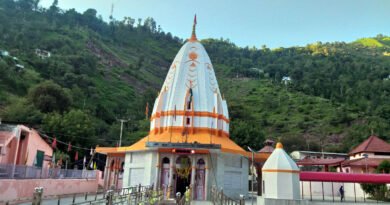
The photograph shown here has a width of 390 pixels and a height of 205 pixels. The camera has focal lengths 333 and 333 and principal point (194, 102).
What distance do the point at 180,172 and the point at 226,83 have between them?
345 ft

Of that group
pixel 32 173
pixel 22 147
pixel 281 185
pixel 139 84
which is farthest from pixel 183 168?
pixel 139 84

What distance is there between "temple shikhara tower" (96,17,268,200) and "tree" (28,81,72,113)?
32.1 meters

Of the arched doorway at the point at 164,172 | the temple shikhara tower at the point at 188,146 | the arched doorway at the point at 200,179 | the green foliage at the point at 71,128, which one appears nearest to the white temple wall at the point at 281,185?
the temple shikhara tower at the point at 188,146

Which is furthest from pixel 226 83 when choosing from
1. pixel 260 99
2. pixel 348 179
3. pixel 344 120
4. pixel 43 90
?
pixel 348 179

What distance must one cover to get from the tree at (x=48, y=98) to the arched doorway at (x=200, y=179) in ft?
129

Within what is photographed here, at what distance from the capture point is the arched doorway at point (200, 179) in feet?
76.2

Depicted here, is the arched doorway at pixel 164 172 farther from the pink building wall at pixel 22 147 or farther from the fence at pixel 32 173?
the pink building wall at pixel 22 147

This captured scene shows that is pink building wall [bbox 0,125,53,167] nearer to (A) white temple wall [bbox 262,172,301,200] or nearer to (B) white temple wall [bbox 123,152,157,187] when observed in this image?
(B) white temple wall [bbox 123,152,157,187]

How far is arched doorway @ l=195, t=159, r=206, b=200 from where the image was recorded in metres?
23.2

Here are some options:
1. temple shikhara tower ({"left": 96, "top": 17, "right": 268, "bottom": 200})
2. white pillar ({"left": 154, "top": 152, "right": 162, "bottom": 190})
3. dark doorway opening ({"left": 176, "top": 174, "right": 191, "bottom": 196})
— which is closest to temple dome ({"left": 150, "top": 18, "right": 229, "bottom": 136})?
temple shikhara tower ({"left": 96, "top": 17, "right": 268, "bottom": 200})

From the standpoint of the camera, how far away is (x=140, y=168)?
24688mm

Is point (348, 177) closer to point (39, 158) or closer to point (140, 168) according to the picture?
point (140, 168)

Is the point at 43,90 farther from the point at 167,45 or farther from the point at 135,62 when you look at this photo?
the point at 167,45

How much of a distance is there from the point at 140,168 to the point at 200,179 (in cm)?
460
